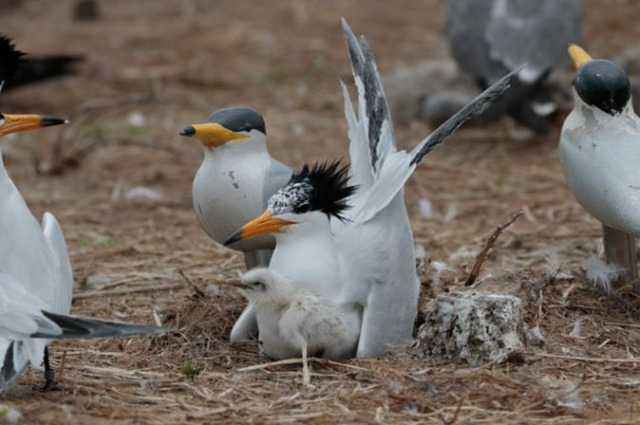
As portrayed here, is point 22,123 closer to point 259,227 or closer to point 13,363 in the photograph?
point 259,227

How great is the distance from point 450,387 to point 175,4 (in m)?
10.7

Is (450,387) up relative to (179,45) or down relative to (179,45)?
down

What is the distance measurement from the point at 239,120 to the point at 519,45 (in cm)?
470

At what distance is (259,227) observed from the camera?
14.5ft

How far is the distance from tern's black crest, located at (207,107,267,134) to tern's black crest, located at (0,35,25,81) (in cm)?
80

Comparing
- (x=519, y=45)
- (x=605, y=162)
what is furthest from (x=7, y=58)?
(x=519, y=45)

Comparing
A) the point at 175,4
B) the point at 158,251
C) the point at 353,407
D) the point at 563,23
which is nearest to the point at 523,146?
the point at 563,23

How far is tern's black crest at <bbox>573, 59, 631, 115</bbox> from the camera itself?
489 centimetres

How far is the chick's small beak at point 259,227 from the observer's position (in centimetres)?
440

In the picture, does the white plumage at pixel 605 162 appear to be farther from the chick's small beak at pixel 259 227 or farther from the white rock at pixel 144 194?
the white rock at pixel 144 194

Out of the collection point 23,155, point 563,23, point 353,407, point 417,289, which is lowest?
point 353,407

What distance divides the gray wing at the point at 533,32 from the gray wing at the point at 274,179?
438 centimetres

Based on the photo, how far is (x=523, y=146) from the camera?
8758 millimetres

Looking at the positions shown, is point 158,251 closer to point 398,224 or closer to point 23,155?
point 398,224
